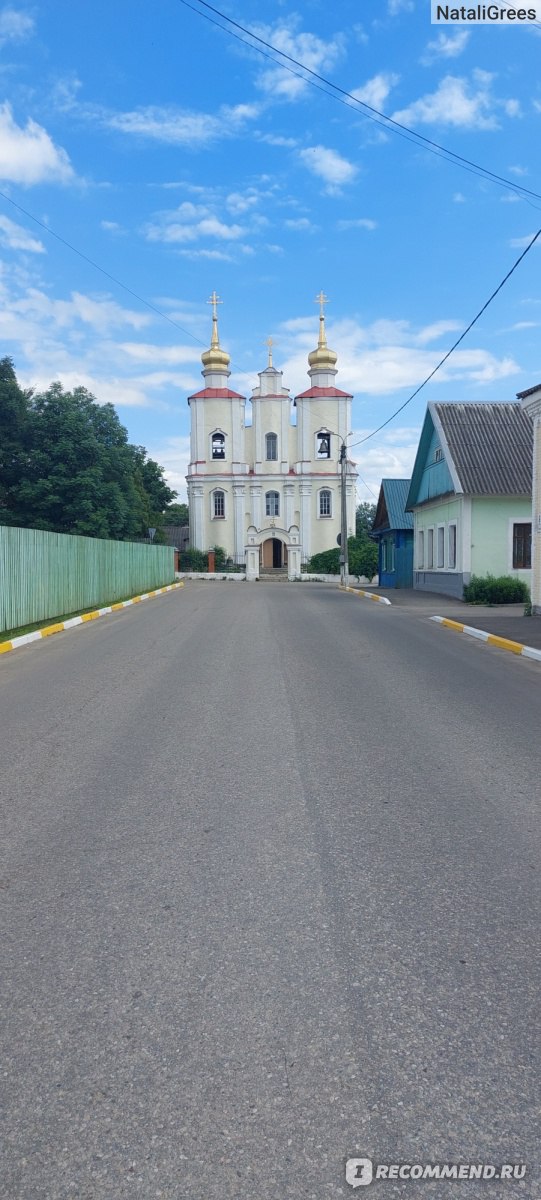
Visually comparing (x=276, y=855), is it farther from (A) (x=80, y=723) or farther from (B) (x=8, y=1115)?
(A) (x=80, y=723)

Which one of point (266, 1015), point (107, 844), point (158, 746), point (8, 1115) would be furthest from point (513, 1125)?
point (158, 746)

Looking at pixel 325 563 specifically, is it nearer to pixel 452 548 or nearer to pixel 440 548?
pixel 440 548

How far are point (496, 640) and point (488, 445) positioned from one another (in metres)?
14.9

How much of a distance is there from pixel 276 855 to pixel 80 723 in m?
3.74

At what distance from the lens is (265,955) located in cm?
330

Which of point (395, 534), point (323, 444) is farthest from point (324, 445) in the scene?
point (395, 534)

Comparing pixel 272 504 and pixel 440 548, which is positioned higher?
pixel 272 504

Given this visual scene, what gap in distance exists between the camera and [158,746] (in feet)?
21.9

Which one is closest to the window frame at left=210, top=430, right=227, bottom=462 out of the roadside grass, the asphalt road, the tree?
the tree

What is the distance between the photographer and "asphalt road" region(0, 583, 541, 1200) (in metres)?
2.34

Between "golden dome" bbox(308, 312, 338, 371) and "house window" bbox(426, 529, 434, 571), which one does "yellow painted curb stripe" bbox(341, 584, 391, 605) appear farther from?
"golden dome" bbox(308, 312, 338, 371)

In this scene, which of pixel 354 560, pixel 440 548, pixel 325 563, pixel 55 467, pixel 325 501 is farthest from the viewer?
pixel 325 501

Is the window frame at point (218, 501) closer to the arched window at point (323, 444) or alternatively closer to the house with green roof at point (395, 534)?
the arched window at point (323, 444)

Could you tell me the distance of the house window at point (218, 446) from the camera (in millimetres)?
63594
